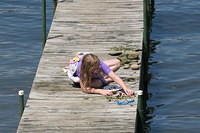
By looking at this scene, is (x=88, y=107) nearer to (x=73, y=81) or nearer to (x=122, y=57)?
(x=73, y=81)

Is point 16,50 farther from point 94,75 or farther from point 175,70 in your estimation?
point 94,75

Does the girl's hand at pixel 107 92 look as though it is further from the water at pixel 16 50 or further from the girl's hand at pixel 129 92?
the water at pixel 16 50

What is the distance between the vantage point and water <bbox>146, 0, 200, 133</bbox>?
17.1 meters

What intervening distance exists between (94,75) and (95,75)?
29mm

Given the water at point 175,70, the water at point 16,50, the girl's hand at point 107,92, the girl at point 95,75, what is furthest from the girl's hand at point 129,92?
the water at point 16,50

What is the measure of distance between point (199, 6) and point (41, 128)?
11.7 m

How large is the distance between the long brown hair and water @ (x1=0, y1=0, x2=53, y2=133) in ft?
9.89

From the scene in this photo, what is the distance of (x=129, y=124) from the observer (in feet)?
43.9

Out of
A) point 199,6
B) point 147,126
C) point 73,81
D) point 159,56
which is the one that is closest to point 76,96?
point 73,81

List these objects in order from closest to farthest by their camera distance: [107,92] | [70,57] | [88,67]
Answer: [88,67] → [107,92] → [70,57]

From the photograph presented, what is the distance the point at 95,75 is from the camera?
1447cm

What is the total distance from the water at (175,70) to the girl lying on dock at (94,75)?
2308mm

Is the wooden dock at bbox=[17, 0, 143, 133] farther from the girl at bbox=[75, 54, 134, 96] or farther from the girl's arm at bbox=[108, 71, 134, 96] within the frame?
the girl's arm at bbox=[108, 71, 134, 96]

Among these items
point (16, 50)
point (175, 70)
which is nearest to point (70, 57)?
point (175, 70)
